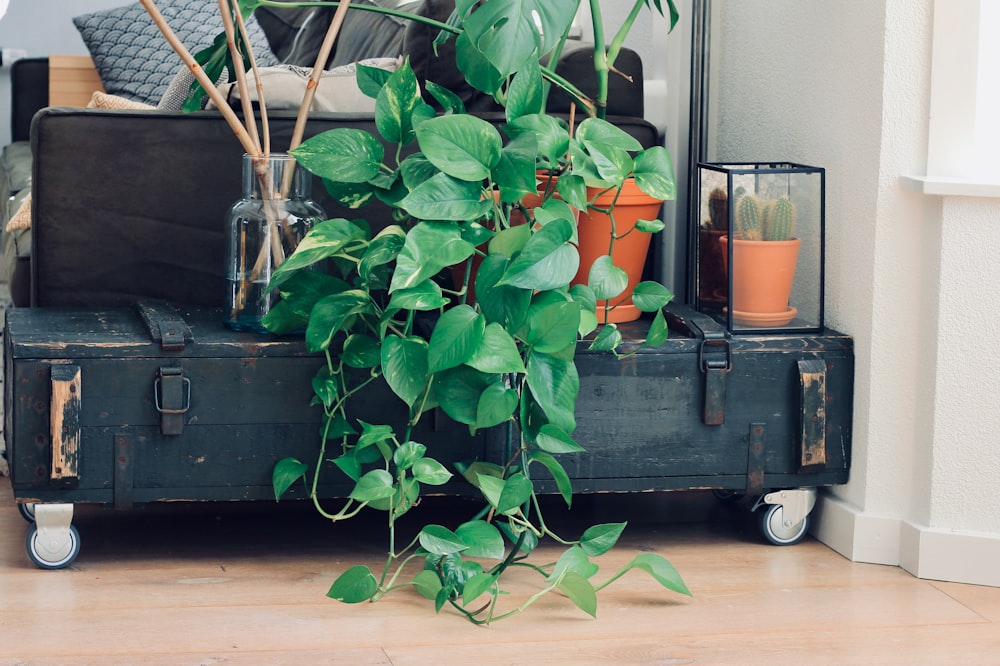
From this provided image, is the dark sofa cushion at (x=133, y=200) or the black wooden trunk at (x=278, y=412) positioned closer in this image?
the black wooden trunk at (x=278, y=412)

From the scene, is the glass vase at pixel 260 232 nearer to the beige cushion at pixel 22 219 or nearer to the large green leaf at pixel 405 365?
the large green leaf at pixel 405 365

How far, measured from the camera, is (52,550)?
1.72 meters

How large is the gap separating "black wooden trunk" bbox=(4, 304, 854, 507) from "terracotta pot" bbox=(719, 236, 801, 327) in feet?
0.17

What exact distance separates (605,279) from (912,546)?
619 mm

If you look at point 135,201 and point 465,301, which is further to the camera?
point 135,201

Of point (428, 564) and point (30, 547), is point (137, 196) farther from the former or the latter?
point (428, 564)

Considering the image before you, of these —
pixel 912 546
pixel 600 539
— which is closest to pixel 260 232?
pixel 600 539

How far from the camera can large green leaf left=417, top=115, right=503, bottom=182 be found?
1518 mm

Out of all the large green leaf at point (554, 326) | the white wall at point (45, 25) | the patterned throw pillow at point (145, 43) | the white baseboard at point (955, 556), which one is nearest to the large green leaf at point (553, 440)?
the large green leaf at point (554, 326)

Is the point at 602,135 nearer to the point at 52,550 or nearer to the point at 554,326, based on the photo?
the point at 554,326

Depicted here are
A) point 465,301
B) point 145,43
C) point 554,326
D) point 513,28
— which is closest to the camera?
point 513,28

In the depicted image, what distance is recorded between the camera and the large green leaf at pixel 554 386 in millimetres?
1573

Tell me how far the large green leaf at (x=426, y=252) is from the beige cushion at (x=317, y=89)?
517mm

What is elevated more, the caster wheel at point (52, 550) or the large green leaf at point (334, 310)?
the large green leaf at point (334, 310)
